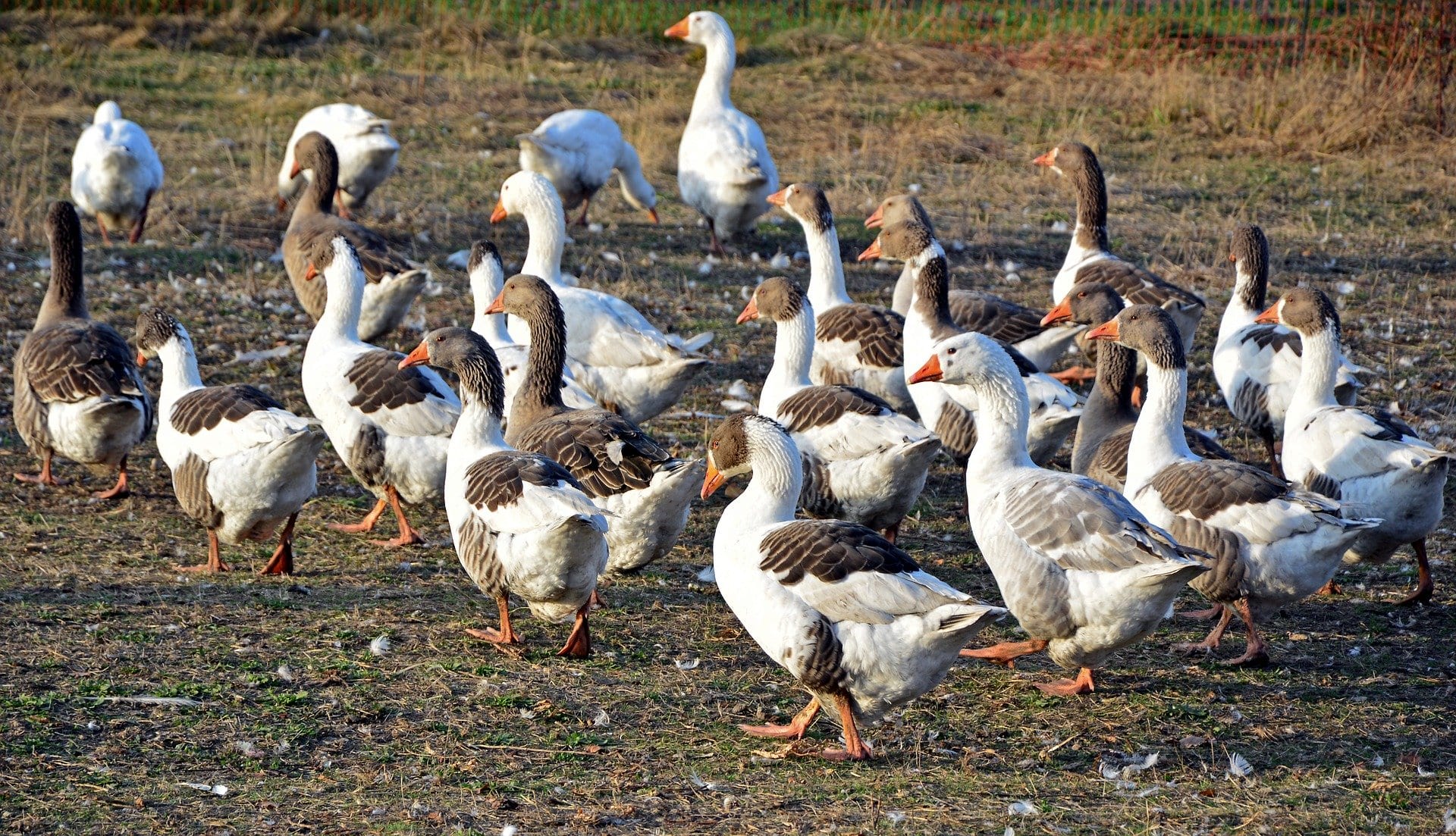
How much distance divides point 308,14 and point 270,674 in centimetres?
1772

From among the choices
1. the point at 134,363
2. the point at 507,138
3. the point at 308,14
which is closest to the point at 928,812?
the point at 134,363

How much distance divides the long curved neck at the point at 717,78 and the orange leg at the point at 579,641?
7.76 m

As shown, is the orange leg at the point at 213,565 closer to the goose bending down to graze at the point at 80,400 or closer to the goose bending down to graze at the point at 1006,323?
the goose bending down to graze at the point at 80,400

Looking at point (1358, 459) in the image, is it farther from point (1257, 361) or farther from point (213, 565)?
point (213, 565)

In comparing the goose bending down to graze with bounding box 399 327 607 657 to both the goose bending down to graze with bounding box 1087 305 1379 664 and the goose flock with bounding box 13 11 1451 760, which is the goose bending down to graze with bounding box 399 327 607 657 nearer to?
the goose flock with bounding box 13 11 1451 760

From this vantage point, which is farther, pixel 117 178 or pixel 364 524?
pixel 117 178

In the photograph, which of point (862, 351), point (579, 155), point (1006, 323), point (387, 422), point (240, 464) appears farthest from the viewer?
point (579, 155)

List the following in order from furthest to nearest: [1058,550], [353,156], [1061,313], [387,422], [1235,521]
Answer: [353,156], [1061,313], [387,422], [1235,521], [1058,550]

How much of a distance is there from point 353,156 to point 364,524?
5.91 m

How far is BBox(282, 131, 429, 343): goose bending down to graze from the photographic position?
9.27 m

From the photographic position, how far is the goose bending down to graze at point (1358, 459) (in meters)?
6.25

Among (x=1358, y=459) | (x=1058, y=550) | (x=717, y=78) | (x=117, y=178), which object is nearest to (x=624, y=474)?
(x=1058, y=550)

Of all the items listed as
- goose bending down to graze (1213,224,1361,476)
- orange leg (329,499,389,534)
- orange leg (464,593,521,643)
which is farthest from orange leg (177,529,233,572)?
goose bending down to graze (1213,224,1361,476)

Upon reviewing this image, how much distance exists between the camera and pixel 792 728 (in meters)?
5.07
